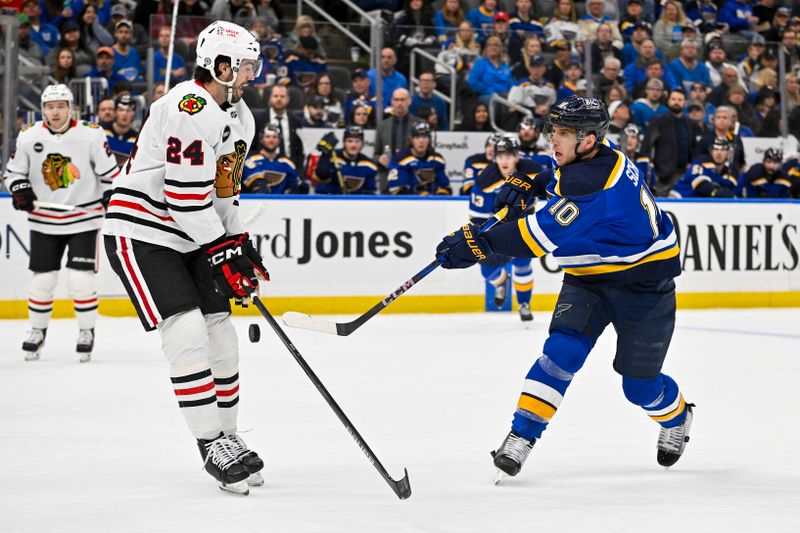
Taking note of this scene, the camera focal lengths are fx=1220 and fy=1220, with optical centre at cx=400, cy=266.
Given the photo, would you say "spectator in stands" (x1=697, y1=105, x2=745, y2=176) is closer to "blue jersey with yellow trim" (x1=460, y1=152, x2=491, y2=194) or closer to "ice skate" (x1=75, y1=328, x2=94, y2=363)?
"blue jersey with yellow trim" (x1=460, y1=152, x2=491, y2=194)

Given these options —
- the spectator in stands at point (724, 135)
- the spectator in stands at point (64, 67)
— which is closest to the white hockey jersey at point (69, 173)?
the spectator in stands at point (64, 67)

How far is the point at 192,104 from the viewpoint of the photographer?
10.6 ft

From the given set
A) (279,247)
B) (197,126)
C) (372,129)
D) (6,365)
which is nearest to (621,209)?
(197,126)

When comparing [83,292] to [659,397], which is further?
[83,292]

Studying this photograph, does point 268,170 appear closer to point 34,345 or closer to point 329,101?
point 329,101

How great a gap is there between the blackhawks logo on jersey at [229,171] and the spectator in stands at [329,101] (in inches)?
237

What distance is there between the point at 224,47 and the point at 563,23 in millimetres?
8450

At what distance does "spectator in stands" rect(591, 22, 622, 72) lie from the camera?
10.4 metres

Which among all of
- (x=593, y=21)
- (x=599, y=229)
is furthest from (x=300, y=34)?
(x=599, y=229)

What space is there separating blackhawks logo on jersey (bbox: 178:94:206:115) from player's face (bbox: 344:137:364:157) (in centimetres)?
595

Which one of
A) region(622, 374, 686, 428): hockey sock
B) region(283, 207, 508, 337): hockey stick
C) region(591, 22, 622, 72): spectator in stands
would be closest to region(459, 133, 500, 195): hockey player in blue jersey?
region(591, 22, 622, 72): spectator in stands

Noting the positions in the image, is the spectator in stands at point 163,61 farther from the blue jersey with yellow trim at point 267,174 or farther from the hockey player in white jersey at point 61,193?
the hockey player in white jersey at point 61,193

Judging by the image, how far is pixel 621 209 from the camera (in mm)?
3365

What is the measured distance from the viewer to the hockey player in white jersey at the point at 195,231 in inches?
127
